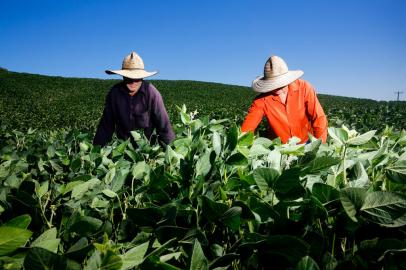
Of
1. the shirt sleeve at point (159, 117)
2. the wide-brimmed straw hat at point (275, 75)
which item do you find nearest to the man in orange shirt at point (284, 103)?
the wide-brimmed straw hat at point (275, 75)

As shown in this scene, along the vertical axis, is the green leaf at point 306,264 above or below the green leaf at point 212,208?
below

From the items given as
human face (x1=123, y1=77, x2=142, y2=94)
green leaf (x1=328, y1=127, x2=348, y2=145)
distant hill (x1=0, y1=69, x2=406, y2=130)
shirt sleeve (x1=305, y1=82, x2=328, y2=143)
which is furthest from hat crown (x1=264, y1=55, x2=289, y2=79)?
distant hill (x1=0, y1=69, x2=406, y2=130)

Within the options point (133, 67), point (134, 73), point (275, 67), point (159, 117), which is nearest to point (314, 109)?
point (275, 67)

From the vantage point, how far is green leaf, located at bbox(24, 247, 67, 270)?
23.8 inches

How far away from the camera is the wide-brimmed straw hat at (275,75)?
367 cm

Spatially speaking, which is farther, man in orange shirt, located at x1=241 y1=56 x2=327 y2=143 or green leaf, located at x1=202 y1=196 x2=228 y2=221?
man in orange shirt, located at x1=241 y1=56 x2=327 y2=143

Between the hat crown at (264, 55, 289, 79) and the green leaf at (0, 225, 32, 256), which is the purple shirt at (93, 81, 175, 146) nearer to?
the hat crown at (264, 55, 289, 79)

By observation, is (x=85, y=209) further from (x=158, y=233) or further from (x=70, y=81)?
(x=70, y=81)

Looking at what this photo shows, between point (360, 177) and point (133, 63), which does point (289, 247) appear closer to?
point (360, 177)

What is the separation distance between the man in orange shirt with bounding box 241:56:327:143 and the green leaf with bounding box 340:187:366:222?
2.86m

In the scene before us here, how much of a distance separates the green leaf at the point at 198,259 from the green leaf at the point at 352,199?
346 millimetres

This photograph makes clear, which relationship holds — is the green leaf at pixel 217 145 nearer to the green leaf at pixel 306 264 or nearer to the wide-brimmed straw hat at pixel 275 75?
the green leaf at pixel 306 264

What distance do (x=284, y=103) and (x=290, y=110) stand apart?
0.11 m

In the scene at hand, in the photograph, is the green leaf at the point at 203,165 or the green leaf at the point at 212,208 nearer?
the green leaf at the point at 212,208
